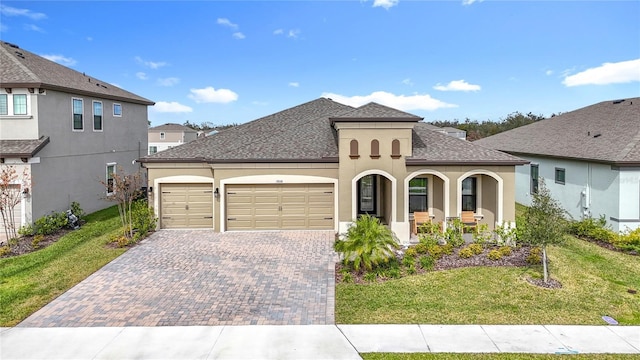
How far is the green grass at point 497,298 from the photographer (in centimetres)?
796

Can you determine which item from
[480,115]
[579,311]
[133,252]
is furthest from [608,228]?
[480,115]

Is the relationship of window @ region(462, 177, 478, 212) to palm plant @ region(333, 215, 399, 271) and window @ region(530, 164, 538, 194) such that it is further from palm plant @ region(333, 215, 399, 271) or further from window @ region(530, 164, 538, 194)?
window @ region(530, 164, 538, 194)

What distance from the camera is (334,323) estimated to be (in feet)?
25.4

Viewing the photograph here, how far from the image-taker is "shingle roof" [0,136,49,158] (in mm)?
14484

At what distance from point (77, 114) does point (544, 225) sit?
20.0m

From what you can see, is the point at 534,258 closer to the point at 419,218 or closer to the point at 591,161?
the point at 419,218

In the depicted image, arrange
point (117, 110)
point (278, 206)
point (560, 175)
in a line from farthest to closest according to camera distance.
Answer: point (117, 110) → point (560, 175) → point (278, 206)

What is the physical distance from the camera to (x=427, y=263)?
1093cm

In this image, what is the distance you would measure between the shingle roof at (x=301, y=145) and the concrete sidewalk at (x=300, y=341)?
787cm

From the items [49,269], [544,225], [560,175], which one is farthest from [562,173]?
[49,269]

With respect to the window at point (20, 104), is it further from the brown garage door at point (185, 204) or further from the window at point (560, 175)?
the window at point (560, 175)

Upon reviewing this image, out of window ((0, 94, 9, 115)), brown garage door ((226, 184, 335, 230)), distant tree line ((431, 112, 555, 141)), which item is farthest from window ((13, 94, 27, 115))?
distant tree line ((431, 112, 555, 141))

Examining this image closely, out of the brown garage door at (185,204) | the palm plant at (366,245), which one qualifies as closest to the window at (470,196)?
the palm plant at (366,245)

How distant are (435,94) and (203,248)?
219 feet
